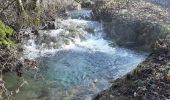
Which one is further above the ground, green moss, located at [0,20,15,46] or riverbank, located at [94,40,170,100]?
green moss, located at [0,20,15,46]

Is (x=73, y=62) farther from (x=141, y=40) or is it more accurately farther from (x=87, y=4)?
(x=87, y=4)

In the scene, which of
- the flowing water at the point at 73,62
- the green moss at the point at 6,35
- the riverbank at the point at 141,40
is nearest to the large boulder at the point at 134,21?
the riverbank at the point at 141,40

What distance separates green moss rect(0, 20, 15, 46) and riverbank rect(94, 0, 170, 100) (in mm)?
3148

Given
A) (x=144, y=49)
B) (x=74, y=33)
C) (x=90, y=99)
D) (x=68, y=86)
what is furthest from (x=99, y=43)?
(x=90, y=99)

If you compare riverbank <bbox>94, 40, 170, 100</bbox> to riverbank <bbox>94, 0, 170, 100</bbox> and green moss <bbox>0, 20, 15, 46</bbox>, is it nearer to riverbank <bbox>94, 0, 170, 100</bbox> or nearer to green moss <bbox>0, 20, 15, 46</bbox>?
riverbank <bbox>94, 0, 170, 100</bbox>

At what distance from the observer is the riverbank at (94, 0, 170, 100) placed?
27.4ft

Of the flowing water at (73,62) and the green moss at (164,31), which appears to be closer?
the flowing water at (73,62)

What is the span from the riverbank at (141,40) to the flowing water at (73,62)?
735 millimetres

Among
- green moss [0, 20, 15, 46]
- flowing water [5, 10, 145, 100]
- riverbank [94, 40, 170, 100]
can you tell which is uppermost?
green moss [0, 20, 15, 46]

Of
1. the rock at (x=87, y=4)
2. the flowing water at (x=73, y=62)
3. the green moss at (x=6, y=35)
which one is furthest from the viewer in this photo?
the rock at (x=87, y=4)

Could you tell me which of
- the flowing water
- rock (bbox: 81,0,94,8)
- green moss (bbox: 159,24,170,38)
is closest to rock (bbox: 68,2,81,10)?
rock (bbox: 81,0,94,8)

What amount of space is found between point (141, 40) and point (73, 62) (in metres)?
3.52

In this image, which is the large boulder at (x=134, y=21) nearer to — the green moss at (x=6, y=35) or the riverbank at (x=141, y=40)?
the riverbank at (x=141, y=40)

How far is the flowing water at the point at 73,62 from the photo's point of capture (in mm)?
11211
